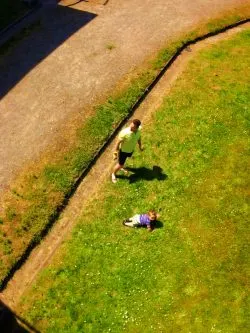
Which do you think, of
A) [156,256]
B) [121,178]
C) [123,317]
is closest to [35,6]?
[121,178]

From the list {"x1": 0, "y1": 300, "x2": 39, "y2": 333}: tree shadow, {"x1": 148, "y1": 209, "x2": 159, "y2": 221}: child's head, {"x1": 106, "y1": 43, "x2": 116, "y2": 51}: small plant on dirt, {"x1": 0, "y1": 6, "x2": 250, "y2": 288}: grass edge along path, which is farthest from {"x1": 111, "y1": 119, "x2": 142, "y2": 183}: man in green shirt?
{"x1": 106, "y1": 43, "x2": 116, "y2": 51}: small plant on dirt

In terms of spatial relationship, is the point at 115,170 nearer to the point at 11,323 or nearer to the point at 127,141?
the point at 127,141

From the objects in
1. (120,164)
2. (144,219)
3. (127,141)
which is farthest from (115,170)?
(144,219)

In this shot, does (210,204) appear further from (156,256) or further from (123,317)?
(123,317)

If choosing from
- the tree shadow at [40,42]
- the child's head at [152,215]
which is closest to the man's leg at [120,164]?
the child's head at [152,215]

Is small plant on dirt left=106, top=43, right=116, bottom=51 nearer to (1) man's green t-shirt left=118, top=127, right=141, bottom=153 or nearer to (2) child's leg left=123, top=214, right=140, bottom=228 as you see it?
(1) man's green t-shirt left=118, top=127, right=141, bottom=153
